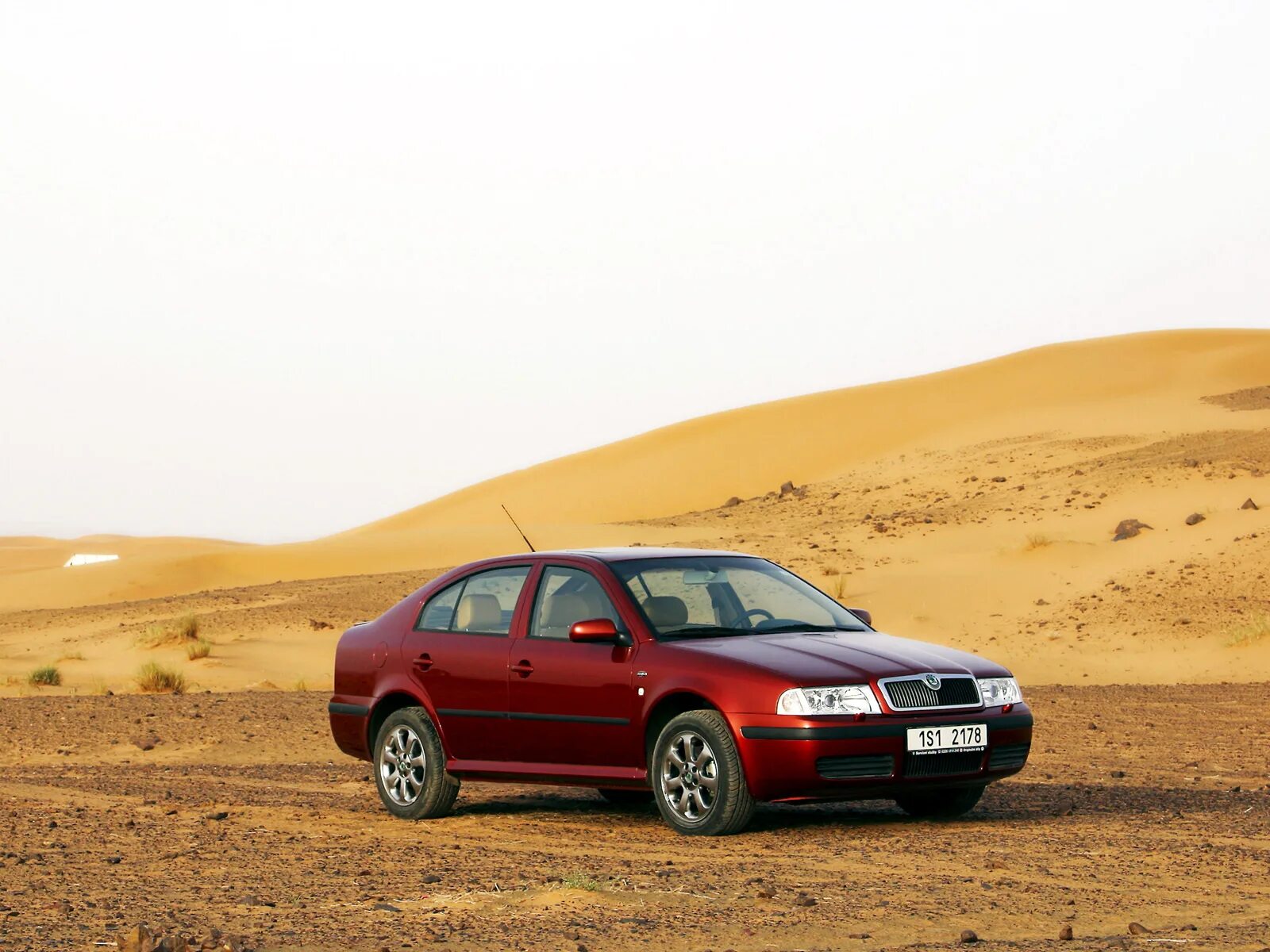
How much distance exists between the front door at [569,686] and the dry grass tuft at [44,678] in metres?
15.0

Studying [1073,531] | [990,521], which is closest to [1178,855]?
[1073,531]

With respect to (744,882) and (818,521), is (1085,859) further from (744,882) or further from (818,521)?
(818,521)

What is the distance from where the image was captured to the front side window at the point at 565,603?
10516mm

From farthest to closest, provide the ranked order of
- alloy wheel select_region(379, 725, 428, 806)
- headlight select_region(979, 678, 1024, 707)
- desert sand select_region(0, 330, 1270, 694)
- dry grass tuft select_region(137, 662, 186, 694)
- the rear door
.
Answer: desert sand select_region(0, 330, 1270, 694), dry grass tuft select_region(137, 662, 186, 694), alloy wheel select_region(379, 725, 428, 806), the rear door, headlight select_region(979, 678, 1024, 707)

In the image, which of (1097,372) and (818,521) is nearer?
(818,521)

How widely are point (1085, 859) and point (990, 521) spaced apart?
2824cm

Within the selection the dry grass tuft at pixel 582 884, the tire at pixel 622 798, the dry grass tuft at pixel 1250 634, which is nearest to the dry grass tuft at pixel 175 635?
the dry grass tuft at pixel 1250 634

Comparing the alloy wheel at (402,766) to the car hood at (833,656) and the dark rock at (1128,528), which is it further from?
the dark rock at (1128,528)

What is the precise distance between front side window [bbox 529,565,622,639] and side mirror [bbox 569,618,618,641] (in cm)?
36

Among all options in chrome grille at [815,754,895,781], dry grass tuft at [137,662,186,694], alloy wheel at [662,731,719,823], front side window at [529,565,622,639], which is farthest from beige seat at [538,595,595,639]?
dry grass tuft at [137,662,186,694]

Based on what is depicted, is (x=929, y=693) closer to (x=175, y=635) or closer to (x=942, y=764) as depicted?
(x=942, y=764)

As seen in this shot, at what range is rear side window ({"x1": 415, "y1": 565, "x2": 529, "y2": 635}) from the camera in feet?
35.8

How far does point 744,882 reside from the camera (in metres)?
8.03

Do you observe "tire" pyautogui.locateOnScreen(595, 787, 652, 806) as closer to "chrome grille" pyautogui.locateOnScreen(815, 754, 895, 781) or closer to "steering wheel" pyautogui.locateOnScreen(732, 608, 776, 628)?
"steering wheel" pyautogui.locateOnScreen(732, 608, 776, 628)
